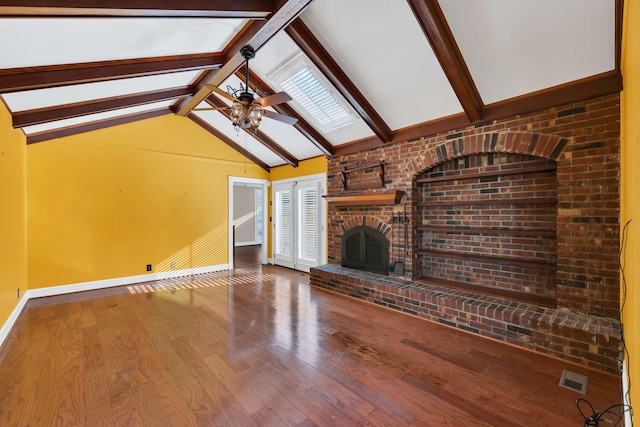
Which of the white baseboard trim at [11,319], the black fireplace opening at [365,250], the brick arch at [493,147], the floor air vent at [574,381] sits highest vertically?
the brick arch at [493,147]

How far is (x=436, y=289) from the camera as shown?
11.5 ft

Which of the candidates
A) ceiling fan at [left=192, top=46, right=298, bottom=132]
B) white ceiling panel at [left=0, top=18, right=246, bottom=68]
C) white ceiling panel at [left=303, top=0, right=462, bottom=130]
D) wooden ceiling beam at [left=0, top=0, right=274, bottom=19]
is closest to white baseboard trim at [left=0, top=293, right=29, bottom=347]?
white ceiling panel at [left=0, top=18, right=246, bottom=68]

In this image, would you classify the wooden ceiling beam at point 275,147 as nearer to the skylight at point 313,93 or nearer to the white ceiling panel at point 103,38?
the skylight at point 313,93

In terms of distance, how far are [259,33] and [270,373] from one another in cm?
315

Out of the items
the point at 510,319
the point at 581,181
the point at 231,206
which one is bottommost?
the point at 510,319

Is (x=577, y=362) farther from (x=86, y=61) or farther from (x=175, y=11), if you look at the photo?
(x=86, y=61)

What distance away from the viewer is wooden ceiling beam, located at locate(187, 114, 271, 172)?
18.7 feet

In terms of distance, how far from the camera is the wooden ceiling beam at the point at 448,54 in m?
2.32

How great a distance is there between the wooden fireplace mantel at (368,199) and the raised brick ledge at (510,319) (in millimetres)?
1139

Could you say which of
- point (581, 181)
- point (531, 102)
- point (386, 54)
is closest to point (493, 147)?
point (531, 102)

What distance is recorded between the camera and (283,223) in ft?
21.7

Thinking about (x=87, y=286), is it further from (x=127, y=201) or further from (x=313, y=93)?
(x=313, y=93)

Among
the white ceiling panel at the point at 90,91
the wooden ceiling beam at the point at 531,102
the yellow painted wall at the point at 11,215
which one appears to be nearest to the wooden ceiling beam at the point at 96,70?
the white ceiling panel at the point at 90,91

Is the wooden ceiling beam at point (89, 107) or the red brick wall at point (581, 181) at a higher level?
the wooden ceiling beam at point (89, 107)
